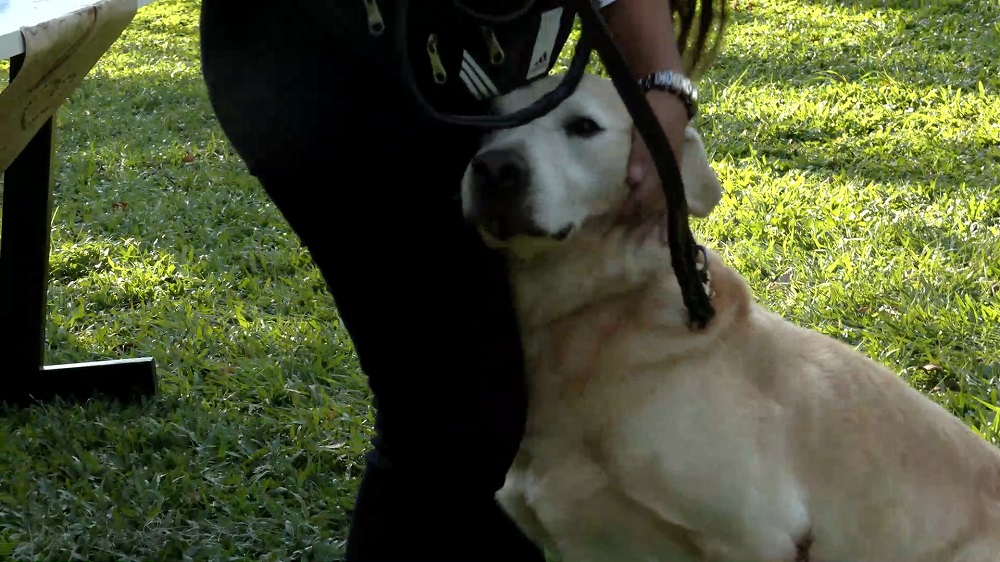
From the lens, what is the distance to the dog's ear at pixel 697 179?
1.84 meters

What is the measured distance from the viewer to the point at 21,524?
2406 mm

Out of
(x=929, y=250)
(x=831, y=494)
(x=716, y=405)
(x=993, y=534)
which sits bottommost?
(x=929, y=250)

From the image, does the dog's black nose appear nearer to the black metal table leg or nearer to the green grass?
the green grass

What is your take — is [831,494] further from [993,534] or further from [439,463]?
[439,463]

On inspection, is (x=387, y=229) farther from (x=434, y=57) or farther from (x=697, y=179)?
(x=697, y=179)

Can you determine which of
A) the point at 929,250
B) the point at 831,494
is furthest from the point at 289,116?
the point at 929,250

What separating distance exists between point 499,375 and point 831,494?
612 mm

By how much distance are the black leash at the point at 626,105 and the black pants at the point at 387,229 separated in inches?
3.9

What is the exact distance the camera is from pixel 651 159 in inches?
65.7

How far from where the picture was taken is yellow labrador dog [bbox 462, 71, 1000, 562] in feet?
5.51

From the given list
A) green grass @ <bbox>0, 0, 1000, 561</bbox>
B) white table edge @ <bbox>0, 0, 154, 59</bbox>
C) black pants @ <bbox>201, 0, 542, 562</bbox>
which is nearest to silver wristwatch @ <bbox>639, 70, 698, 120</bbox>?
black pants @ <bbox>201, 0, 542, 562</bbox>

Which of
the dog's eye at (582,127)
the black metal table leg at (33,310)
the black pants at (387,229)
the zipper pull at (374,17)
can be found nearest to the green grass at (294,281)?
the black metal table leg at (33,310)

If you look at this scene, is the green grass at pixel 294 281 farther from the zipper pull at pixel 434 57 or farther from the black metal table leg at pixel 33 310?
the zipper pull at pixel 434 57

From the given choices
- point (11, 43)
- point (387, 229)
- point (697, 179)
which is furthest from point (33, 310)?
point (697, 179)
